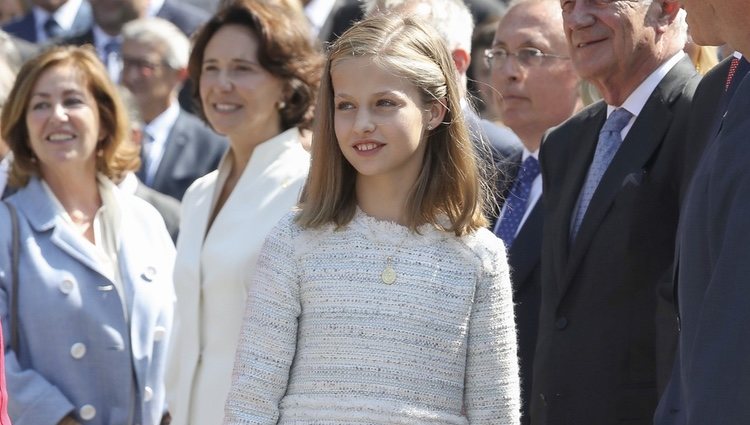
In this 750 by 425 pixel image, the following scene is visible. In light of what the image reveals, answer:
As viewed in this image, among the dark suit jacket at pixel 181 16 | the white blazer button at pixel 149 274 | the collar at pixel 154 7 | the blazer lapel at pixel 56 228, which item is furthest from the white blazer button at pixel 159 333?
the collar at pixel 154 7

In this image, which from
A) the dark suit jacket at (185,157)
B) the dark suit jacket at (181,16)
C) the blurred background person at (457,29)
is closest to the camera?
the blurred background person at (457,29)

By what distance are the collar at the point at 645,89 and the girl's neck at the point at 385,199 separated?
1.14 metres

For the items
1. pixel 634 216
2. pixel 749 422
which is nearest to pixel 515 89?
pixel 634 216

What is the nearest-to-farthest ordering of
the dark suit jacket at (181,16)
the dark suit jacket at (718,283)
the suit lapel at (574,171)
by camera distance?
1. the dark suit jacket at (718,283)
2. the suit lapel at (574,171)
3. the dark suit jacket at (181,16)

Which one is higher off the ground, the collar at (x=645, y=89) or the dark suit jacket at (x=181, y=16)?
the dark suit jacket at (x=181, y=16)

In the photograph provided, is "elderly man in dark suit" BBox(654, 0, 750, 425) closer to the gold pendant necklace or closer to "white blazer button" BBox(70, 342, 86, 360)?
the gold pendant necklace

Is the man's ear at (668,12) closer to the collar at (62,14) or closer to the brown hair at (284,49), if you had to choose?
the brown hair at (284,49)

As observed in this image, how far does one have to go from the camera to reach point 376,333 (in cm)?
342

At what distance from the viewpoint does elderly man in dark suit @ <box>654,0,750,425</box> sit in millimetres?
2371

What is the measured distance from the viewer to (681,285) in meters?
2.68

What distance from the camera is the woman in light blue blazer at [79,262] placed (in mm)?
4969

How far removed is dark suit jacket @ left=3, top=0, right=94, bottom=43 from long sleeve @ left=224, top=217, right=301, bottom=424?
6.66 metres

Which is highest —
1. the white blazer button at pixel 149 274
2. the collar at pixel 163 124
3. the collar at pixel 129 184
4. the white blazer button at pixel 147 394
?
the collar at pixel 163 124

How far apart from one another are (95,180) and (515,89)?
182 cm
